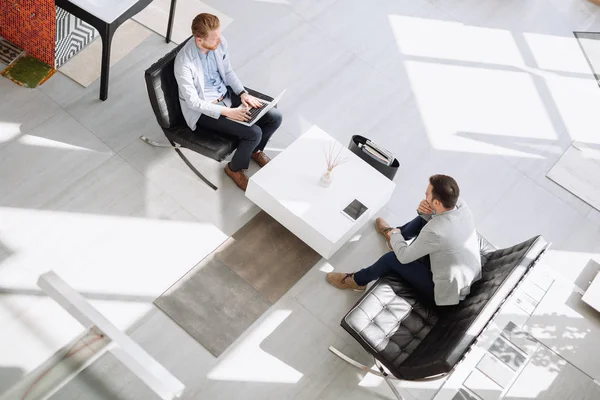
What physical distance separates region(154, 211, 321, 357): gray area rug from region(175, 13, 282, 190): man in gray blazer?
44 cm

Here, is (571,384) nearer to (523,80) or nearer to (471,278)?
→ (471,278)

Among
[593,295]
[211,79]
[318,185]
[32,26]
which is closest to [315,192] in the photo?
[318,185]

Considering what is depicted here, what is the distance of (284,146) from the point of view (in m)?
4.93

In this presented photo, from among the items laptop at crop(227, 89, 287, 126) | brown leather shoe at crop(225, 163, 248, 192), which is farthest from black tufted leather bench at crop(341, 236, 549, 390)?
laptop at crop(227, 89, 287, 126)

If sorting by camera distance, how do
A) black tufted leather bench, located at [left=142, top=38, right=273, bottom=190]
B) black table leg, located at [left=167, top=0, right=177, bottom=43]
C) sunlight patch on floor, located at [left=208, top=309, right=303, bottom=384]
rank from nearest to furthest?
1. sunlight patch on floor, located at [left=208, top=309, right=303, bottom=384]
2. black tufted leather bench, located at [left=142, top=38, right=273, bottom=190]
3. black table leg, located at [left=167, top=0, right=177, bottom=43]

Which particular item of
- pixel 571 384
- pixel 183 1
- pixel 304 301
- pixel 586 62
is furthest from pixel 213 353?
pixel 586 62

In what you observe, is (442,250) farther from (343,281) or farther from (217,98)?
(217,98)

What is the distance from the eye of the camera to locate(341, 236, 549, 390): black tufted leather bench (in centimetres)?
338

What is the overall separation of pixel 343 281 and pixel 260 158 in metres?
1.08

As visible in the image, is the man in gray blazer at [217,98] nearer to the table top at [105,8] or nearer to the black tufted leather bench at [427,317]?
the table top at [105,8]

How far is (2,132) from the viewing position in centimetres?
447

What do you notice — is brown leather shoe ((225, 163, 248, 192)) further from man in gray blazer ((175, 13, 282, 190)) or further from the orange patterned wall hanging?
the orange patterned wall hanging

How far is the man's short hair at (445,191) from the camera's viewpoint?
11.7ft

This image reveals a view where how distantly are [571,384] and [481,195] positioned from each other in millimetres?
1474
